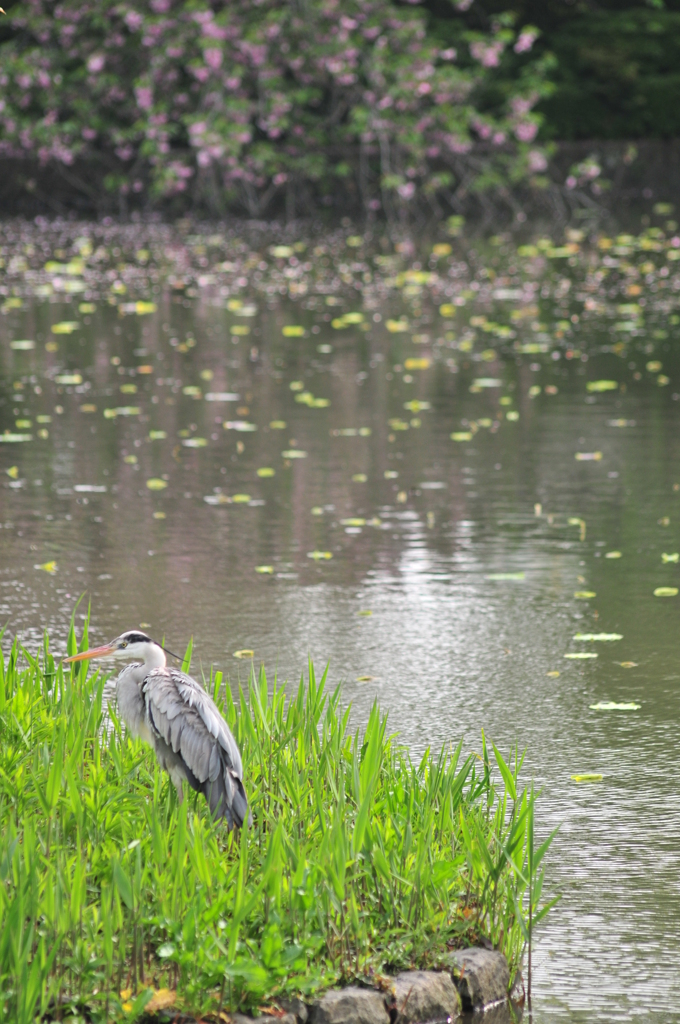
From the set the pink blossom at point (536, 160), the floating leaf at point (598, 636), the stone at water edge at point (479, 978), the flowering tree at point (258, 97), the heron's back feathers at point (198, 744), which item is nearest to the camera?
the stone at water edge at point (479, 978)

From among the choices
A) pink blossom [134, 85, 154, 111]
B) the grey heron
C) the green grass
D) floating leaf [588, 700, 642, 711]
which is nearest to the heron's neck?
the grey heron

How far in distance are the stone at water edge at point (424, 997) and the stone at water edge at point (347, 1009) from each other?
0.05 metres

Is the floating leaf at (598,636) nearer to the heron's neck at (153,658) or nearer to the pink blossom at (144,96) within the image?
the heron's neck at (153,658)

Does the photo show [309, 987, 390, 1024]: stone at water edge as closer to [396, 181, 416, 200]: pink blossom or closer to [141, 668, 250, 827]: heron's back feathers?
[141, 668, 250, 827]: heron's back feathers

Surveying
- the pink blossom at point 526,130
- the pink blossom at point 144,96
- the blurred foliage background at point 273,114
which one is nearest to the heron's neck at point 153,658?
the blurred foliage background at point 273,114

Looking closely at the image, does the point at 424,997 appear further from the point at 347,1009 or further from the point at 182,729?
the point at 182,729

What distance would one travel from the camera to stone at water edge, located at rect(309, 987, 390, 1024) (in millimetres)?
3496

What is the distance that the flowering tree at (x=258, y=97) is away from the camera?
25.9 metres

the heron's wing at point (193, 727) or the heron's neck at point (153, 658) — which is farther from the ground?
the heron's neck at point (153, 658)

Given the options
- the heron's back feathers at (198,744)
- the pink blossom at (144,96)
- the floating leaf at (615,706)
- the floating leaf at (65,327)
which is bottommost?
the floating leaf at (615,706)

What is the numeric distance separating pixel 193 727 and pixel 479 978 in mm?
863

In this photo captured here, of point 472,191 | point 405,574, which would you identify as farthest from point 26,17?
point 405,574

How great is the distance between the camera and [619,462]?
9500mm

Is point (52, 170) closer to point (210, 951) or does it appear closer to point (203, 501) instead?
point (203, 501)
